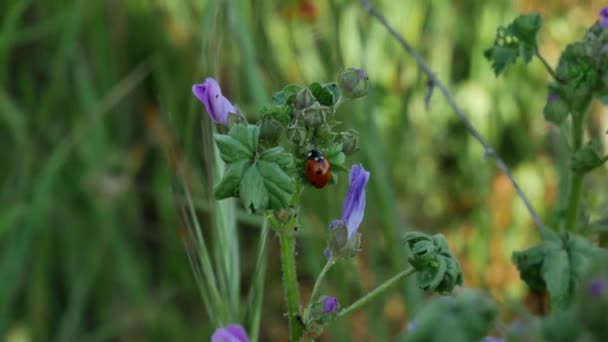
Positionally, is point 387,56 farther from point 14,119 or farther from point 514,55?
point 514,55

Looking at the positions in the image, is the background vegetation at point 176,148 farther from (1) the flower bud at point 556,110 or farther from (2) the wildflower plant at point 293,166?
(2) the wildflower plant at point 293,166

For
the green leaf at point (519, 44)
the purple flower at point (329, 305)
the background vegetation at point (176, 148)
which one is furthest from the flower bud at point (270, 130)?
the background vegetation at point (176, 148)

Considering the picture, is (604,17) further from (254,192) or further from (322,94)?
(254,192)

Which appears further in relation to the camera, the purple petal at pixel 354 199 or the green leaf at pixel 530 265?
the green leaf at pixel 530 265

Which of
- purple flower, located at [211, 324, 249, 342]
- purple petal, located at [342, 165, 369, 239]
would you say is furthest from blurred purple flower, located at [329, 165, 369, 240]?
purple flower, located at [211, 324, 249, 342]

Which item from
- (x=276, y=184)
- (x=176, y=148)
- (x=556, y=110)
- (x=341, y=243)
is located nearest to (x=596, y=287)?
(x=276, y=184)
